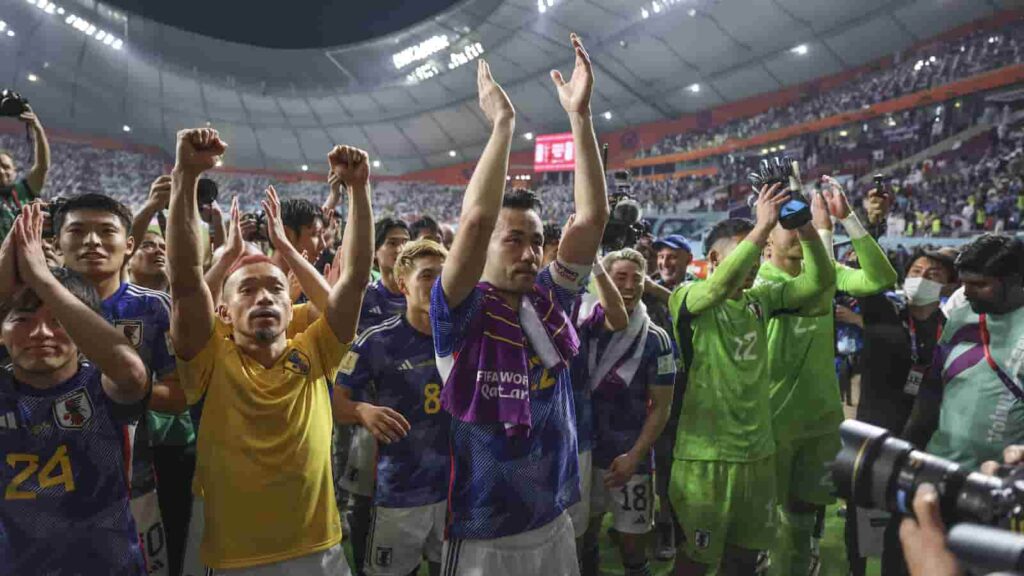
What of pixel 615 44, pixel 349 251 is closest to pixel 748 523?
pixel 349 251

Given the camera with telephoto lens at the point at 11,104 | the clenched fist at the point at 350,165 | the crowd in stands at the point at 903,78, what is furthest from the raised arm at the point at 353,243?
the crowd in stands at the point at 903,78

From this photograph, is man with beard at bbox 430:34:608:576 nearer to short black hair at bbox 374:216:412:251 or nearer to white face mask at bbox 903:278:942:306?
white face mask at bbox 903:278:942:306

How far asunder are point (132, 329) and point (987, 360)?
347 centimetres

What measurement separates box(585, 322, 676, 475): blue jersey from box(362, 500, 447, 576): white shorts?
0.99m

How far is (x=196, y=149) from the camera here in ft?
5.92

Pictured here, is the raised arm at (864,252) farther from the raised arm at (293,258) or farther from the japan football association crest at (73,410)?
the japan football association crest at (73,410)

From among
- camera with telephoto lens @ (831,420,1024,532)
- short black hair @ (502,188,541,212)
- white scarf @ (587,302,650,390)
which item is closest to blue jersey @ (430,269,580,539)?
short black hair @ (502,188,541,212)

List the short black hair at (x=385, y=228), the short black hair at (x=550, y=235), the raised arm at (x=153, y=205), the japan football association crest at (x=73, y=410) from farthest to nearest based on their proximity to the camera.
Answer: the short black hair at (x=385, y=228) → the short black hair at (x=550, y=235) → the raised arm at (x=153, y=205) → the japan football association crest at (x=73, y=410)

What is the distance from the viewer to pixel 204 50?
103 feet

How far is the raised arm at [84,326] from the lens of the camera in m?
1.82

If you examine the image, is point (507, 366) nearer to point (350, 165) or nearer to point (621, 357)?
point (350, 165)

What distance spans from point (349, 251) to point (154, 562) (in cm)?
148

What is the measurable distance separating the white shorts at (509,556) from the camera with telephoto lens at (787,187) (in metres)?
1.95

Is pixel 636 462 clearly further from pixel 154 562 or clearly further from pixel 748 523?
pixel 154 562
